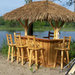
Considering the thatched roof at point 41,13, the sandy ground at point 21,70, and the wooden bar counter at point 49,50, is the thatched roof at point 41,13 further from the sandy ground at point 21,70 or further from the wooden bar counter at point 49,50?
the sandy ground at point 21,70

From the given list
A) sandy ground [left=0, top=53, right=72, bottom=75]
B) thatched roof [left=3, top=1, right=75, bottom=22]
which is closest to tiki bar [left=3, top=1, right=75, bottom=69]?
thatched roof [left=3, top=1, right=75, bottom=22]

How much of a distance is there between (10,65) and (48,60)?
1.53 meters

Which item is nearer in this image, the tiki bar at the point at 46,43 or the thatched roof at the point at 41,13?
the tiki bar at the point at 46,43

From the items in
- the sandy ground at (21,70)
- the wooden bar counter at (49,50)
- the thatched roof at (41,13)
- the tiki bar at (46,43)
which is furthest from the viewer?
the thatched roof at (41,13)

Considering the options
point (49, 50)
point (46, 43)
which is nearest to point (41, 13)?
point (46, 43)

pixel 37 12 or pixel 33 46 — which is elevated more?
pixel 37 12

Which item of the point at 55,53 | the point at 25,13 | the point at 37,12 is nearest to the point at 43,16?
the point at 37,12

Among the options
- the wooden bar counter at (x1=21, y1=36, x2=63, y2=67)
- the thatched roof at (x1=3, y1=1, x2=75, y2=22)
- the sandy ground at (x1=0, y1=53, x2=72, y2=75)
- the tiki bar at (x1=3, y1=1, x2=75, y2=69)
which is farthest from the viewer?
the thatched roof at (x1=3, y1=1, x2=75, y2=22)

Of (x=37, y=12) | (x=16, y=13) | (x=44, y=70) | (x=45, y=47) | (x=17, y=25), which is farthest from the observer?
(x=17, y=25)

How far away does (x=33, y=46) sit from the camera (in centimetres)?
537

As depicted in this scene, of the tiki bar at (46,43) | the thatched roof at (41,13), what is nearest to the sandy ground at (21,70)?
the tiki bar at (46,43)

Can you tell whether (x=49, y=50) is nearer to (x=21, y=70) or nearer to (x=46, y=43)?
(x=46, y=43)

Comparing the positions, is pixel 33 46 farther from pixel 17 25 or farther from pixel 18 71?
pixel 17 25

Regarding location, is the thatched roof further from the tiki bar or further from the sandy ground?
the sandy ground
